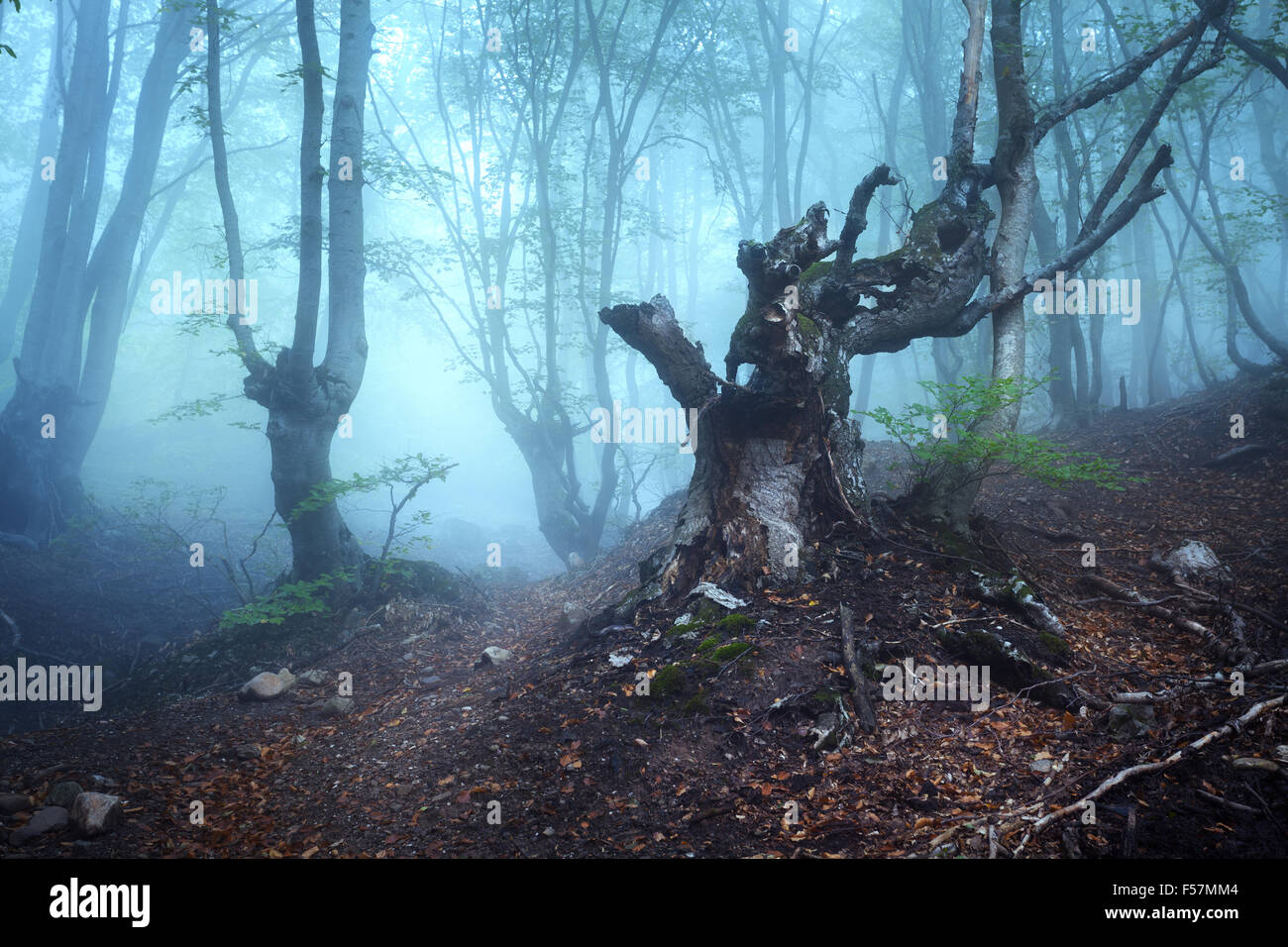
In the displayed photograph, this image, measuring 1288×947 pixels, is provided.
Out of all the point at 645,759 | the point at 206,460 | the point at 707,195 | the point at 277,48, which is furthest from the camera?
the point at 707,195

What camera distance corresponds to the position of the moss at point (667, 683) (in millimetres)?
4336

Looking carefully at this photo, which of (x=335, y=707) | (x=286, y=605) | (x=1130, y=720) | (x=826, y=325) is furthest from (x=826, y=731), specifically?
(x=286, y=605)

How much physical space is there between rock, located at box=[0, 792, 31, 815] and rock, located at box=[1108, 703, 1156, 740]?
6234 mm

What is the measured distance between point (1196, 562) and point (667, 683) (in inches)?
202

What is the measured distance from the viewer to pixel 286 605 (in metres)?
7.79

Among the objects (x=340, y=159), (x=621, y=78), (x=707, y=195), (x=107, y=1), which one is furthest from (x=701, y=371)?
(x=707, y=195)

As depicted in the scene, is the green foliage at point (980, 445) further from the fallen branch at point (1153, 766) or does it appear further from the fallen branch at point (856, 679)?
the fallen branch at point (1153, 766)

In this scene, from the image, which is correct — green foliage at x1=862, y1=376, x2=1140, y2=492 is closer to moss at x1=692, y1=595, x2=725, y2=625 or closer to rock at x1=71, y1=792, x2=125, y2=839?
moss at x1=692, y1=595, x2=725, y2=625

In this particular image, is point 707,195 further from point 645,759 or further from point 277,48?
point 645,759

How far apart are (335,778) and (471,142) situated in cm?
1626

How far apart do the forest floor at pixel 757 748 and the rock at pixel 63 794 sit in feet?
0.42

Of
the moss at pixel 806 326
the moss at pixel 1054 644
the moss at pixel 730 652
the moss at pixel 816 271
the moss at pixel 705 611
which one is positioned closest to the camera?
the moss at pixel 1054 644

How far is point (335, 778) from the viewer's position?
421 centimetres

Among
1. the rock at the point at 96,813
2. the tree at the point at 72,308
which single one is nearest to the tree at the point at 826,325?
the rock at the point at 96,813
